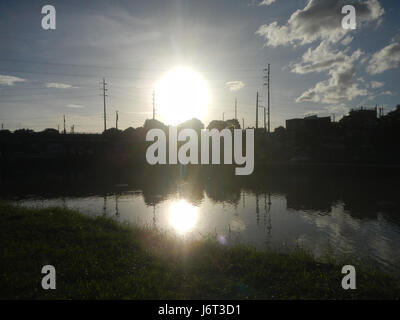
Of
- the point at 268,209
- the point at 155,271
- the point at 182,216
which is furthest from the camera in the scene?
the point at 268,209

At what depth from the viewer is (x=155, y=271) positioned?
36.8 ft

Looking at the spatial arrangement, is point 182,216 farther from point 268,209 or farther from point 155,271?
point 155,271

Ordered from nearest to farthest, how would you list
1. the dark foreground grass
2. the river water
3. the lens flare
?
1. the dark foreground grass
2. the river water
3. the lens flare

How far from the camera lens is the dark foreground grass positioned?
31.2 ft

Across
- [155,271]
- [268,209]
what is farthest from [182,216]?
[155,271]

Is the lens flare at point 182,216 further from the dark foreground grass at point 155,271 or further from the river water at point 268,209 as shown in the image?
the dark foreground grass at point 155,271

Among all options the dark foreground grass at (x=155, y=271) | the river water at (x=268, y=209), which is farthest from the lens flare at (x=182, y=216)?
the dark foreground grass at (x=155, y=271)

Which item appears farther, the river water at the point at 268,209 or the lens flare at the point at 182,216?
the lens flare at the point at 182,216

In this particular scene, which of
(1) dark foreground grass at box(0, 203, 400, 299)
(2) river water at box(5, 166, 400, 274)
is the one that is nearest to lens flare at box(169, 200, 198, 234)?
(2) river water at box(5, 166, 400, 274)

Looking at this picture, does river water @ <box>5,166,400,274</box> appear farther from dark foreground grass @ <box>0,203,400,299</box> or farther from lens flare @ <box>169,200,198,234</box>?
dark foreground grass @ <box>0,203,400,299</box>

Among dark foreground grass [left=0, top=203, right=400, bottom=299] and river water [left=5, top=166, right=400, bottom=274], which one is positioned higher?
dark foreground grass [left=0, top=203, right=400, bottom=299]

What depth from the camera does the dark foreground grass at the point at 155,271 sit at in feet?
31.2
